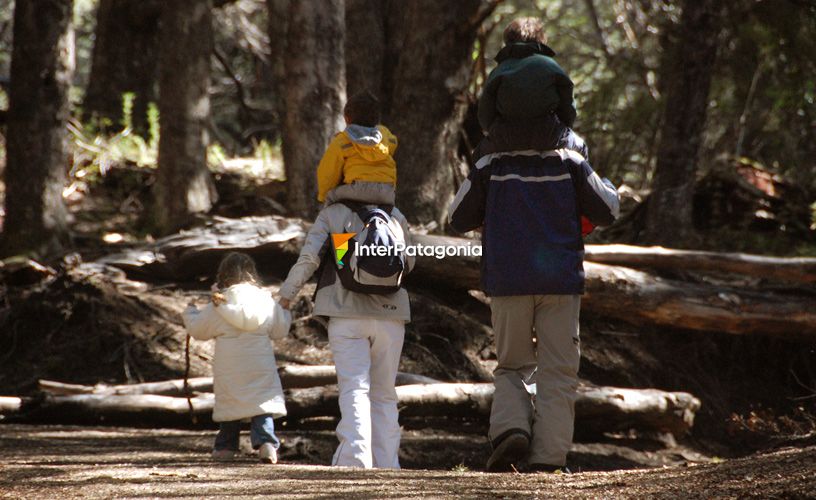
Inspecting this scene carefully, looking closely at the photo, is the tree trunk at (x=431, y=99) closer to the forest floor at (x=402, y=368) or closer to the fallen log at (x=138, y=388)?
the forest floor at (x=402, y=368)

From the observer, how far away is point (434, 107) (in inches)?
396

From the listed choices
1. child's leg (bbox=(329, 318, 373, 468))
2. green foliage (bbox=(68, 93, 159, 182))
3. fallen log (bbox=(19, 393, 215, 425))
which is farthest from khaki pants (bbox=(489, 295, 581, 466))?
green foliage (bbox=(68, 93, 159, 182))

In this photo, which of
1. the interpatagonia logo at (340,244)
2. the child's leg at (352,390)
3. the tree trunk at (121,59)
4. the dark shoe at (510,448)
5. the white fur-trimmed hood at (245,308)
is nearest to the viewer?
the dark shoe at (510,448)

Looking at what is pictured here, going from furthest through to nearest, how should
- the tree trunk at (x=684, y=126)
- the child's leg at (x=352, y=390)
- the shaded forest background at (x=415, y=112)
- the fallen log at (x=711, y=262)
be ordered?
the tree trunk at (x=684, y=126), the shaded forest background at (x=415, y=112), the fallen log at (x=711, y=262), the child's leg at (x=352, y=390)

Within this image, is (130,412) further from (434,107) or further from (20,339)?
(434,107)

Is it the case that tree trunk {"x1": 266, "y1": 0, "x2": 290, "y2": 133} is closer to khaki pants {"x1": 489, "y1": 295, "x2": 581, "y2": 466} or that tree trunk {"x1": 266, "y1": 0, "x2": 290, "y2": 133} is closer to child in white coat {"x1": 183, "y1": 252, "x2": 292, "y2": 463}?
child in white coat {"x1": 183, "y1": 252, "x2": 292, "y2": 463}

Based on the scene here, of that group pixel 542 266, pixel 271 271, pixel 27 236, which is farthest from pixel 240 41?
pixel 542 266

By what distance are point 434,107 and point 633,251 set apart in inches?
102

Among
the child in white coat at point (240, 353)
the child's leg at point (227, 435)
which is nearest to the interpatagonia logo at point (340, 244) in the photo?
the child in white coat at point (240, 353)

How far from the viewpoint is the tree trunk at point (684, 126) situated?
35.1 ft

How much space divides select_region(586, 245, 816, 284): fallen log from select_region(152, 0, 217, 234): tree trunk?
18.1ft

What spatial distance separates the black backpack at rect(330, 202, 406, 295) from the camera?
227 inches

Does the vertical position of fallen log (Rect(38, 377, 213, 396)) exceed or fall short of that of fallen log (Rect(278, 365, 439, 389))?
it falls short

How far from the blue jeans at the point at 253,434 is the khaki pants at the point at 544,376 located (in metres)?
1.45
